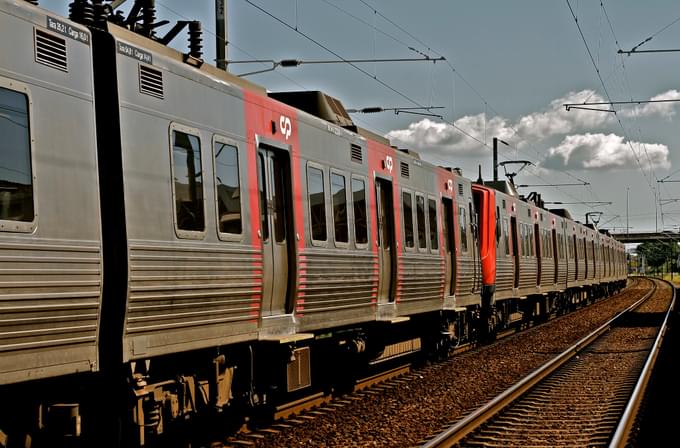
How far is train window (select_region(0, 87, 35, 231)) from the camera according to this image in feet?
20.1

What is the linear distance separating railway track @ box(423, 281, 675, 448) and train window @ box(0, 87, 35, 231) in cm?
453

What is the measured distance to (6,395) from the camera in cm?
651

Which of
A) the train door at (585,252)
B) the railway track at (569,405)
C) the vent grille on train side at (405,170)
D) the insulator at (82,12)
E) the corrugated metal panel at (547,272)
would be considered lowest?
the railway track at (569,405)

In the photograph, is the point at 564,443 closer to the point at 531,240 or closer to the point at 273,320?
the point at 273,320

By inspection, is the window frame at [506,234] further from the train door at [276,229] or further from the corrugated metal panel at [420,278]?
the train door at [276,229]

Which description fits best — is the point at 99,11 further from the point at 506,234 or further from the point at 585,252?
the point at 585,252

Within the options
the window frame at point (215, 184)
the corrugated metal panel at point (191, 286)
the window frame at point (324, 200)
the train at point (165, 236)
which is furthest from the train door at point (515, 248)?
the window frame at point (215, 184)

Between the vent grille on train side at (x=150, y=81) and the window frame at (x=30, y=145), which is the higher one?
the vent grille on train side at (x=150, y=81)

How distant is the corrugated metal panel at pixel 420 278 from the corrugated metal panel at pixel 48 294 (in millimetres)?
7685

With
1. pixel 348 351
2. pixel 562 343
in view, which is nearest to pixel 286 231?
pixel 348 351

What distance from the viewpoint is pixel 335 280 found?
38.2 feet

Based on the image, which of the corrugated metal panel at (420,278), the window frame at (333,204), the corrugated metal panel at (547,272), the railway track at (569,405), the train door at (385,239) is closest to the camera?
the railway track at (569,405)

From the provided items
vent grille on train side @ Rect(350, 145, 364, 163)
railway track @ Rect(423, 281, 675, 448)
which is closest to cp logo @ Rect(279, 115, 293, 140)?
vent grille on train side @ Rect(350, 145, 364, 163)

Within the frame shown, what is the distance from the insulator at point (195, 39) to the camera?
9844mm
